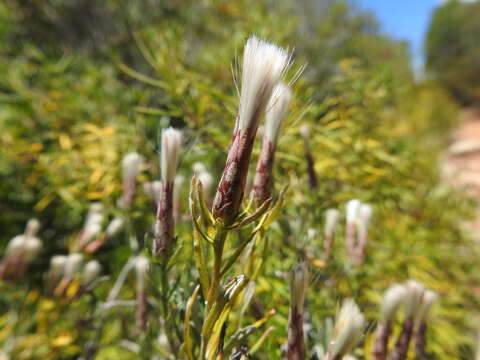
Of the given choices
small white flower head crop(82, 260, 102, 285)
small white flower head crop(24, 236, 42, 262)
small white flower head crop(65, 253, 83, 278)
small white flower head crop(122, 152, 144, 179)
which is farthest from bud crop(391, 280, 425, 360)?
small white flower head crop(24, 236, 42, 262)

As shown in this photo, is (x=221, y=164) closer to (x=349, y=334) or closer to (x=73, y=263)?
(x=73, y=263)

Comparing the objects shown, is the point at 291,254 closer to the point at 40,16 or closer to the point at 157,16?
the point at 157,16

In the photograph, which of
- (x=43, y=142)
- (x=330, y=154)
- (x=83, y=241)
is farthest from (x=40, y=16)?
(x=330, y=154)

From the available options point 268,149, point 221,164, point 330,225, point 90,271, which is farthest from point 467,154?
point 268,149

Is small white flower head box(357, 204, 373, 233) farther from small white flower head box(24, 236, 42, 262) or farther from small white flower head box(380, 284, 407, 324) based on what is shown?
small white flower head box(24, 236, 42, 262)

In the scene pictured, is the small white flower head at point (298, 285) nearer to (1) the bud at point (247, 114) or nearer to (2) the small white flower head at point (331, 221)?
(1) the bud at point (247, 114)
